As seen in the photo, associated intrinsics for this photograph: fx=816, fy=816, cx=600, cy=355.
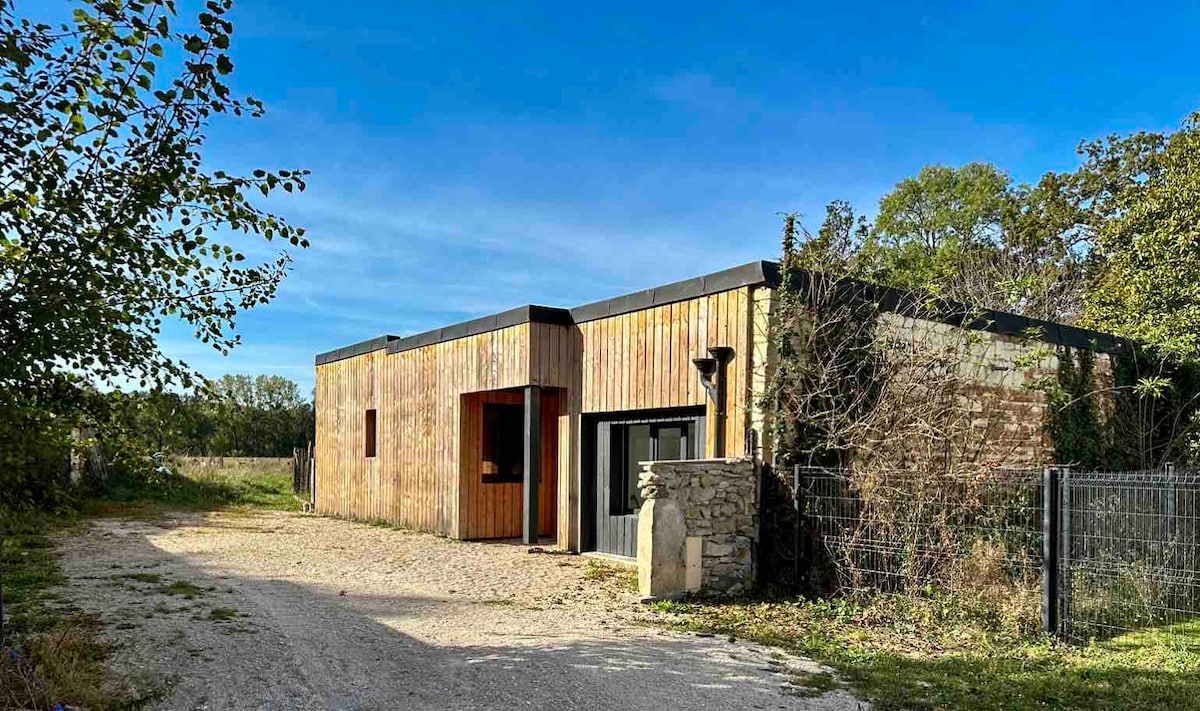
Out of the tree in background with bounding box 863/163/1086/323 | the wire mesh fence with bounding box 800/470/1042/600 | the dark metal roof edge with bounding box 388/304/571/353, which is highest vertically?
the tree in background with bounding box 863/163/1086/323

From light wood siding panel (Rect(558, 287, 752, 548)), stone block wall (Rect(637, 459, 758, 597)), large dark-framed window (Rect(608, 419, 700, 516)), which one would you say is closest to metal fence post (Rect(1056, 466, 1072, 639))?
stone block wall (Rect(637, 459, 758, 597))

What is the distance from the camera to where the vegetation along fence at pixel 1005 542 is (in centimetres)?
652

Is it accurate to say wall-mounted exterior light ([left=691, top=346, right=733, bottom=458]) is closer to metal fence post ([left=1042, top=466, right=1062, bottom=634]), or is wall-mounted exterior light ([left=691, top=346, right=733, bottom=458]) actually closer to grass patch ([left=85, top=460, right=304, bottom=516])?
metal fence post ([left=1042, top=466, right=1062, bottom=634])

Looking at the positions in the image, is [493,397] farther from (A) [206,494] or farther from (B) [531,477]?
(A) [206,494]

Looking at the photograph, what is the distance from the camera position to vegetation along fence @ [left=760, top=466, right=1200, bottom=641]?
652 cm

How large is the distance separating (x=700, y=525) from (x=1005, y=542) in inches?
105

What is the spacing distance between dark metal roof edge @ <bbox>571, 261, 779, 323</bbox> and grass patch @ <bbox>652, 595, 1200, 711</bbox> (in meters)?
3.29

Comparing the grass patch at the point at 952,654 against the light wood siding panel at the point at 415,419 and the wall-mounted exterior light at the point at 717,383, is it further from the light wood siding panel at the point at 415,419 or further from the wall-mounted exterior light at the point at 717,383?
the light wood siding panel at the point at 415,419

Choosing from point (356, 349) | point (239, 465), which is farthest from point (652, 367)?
point (239, 465)

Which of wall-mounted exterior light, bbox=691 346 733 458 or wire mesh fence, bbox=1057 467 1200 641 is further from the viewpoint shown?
wall-mounted exterior light, bbox=691 346 733 458

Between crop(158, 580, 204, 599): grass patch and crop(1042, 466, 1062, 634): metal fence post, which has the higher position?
→ crop(1042, 466, 1062, 634): metal fence post

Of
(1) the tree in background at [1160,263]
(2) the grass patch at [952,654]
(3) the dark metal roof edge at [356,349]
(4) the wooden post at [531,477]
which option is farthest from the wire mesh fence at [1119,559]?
(3) the dark metal roof edge at [356,349]

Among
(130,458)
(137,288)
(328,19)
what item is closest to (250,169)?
(137,288)

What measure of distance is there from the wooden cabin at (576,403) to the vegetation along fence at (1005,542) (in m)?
1.04
